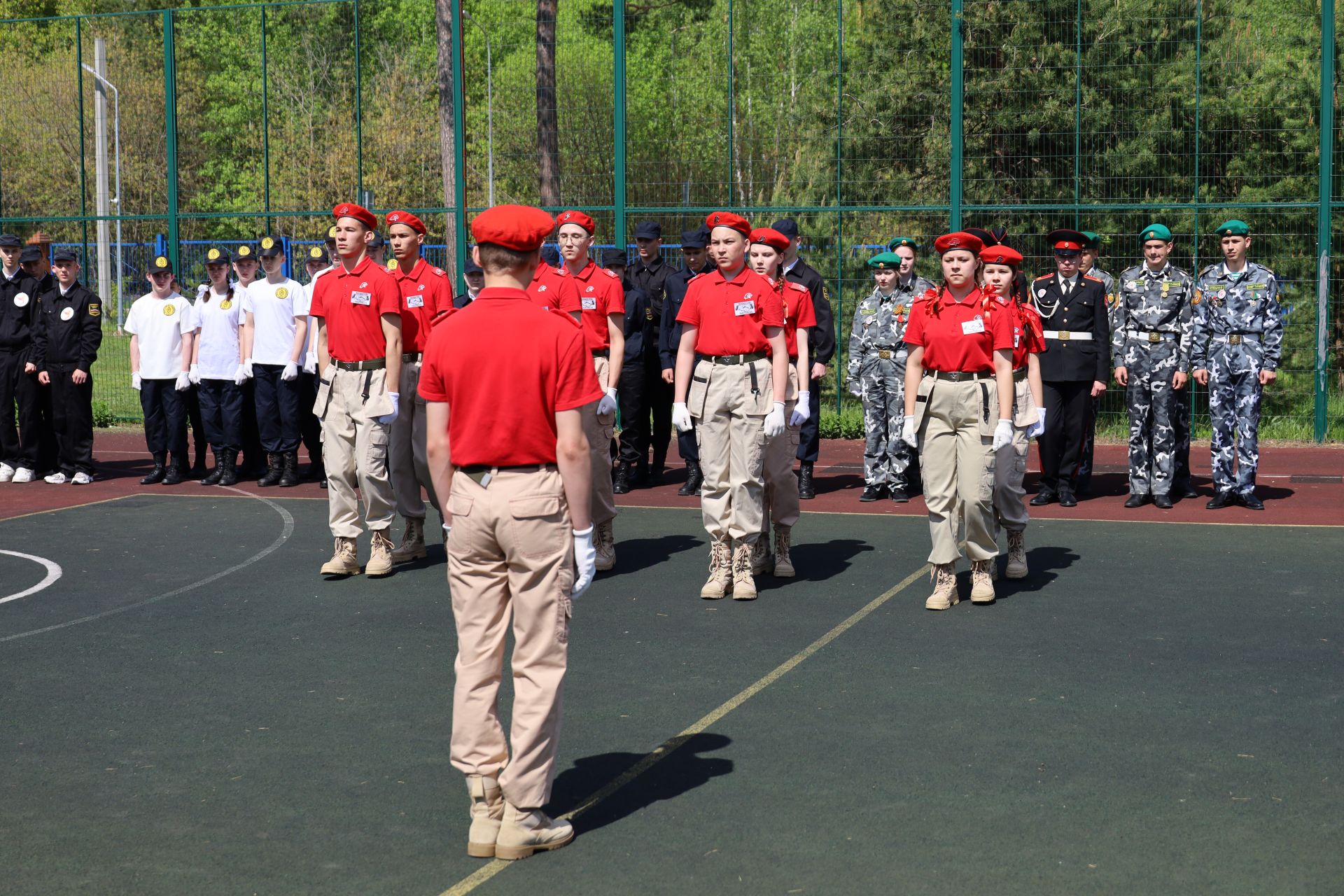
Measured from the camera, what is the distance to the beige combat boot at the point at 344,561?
33.7ft

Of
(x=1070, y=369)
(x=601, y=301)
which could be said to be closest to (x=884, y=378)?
(x=1070, y=369)

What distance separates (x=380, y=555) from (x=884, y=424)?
5.33 meters

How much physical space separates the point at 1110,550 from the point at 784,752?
545 cm

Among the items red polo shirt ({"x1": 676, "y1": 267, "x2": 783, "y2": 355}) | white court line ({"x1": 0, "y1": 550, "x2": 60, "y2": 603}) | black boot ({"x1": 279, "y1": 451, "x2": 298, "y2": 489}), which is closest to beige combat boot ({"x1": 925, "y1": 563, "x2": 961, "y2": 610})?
red polo shirt ({"x1": 676, "y1": 267, "x2": 783, "y2": 355})

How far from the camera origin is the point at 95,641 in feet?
28.0

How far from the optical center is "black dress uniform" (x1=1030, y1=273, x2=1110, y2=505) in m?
13.6

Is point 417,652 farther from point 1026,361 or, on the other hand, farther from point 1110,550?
point 1110,550

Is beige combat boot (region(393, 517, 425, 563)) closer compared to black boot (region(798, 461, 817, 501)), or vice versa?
beige combat boot (region(393, 517, 425, 563))

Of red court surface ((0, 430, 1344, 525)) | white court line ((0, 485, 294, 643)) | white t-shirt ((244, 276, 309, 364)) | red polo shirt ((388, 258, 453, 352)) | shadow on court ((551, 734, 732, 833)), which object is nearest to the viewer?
shadow on court ((551, 734, 732, 833))

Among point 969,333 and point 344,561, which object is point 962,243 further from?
point 344,561

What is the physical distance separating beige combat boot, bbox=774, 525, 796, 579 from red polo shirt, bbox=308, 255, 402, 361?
9.36 ft

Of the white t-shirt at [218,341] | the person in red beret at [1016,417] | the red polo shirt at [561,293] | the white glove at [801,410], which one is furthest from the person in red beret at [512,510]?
the white t-shirt at [218,341]

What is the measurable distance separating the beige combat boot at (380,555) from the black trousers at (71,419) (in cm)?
643

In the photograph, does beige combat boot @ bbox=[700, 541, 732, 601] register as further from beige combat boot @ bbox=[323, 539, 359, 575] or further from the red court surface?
the red court surface
